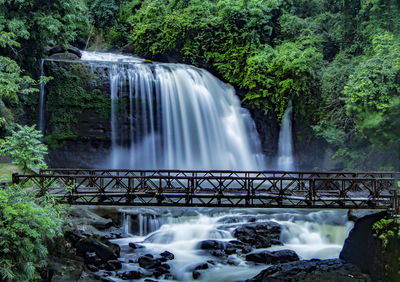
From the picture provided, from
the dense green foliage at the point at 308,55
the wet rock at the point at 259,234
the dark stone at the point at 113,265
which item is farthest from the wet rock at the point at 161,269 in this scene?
the dense green foliage at the point at 308,55

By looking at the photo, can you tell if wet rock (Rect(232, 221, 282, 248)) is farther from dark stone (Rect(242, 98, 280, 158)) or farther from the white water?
dark stone (Rect(242, 98, 280, 158))

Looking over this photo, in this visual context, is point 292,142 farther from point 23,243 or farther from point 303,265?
point 23,243

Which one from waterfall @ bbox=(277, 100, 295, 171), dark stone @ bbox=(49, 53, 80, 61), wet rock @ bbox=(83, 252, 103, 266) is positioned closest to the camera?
wet rock @ bbox=(83, 252, 103, 266)

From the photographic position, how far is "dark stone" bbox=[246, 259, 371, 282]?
12.7m

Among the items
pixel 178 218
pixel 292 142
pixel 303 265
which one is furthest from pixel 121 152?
pixel 303 265

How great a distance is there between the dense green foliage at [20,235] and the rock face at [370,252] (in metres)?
10.2

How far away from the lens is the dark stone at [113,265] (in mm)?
13367

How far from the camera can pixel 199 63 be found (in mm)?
29531

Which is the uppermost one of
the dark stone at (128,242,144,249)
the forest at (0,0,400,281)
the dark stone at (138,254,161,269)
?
the forest at (0,0,400,281)

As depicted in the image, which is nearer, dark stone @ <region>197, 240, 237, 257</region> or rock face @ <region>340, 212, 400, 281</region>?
rock face @ <region>340, 212, 400, 281</region>

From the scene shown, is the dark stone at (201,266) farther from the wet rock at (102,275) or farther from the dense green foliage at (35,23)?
the dense green foliage at (35,23)

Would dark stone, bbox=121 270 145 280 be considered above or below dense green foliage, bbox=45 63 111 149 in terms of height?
below

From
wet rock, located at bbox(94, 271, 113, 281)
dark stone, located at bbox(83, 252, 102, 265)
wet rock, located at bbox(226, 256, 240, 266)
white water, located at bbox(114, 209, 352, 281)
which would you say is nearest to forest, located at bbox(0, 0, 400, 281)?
dark stone, located at bbox(83, 252, 102, 265)

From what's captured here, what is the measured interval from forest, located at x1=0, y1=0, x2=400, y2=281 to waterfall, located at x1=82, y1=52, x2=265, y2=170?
1.68 metres
